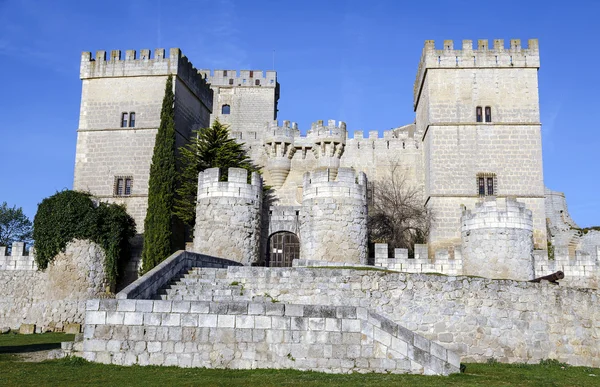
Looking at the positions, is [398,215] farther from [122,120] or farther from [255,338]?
[255,338]

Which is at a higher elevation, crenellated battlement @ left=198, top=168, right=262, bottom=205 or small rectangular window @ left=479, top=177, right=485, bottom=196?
small rectangular window @ left=479, top=177, right=485, bottom=196

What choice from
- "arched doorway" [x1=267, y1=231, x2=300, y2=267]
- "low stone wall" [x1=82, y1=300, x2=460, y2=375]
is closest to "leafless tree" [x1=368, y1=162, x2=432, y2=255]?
"arched doorway" [x1=267, y1=231, x2=300, y2=267]

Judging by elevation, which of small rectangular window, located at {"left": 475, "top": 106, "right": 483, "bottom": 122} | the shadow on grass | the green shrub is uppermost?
small rectangular window, located at {"left": 475, "top": 106, "right": 483, "bottom": 122}

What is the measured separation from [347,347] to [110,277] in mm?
13538

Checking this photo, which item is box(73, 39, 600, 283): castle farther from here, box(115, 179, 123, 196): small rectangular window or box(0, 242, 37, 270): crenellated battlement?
box(0, 242, 37, 270): crenellated battlement

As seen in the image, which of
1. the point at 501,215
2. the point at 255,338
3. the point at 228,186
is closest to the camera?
the point at 255,338

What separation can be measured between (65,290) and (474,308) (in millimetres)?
14008

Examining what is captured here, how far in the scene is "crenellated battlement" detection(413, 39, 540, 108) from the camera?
90.3 ft

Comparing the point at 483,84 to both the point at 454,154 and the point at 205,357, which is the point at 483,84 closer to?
the point at 454,154

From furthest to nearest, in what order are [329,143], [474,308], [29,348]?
[329,143], [474,308], [29,348]

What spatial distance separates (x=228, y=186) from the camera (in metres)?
20.8

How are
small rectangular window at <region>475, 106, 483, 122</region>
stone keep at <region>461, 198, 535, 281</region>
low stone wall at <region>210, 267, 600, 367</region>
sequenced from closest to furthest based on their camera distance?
low stone wall at <region>210, 267, 600, 367</region>
stone keep at <region>461, 198, 535, 281</region>
small rectangular window at <region>475, 106, 483, 122</region>

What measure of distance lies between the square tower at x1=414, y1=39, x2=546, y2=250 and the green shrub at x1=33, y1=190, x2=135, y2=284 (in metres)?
12.4

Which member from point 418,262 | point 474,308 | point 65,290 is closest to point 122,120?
point 65,290
